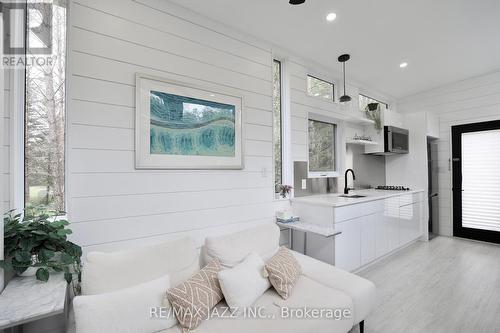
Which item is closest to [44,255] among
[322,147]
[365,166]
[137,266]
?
[137,266]

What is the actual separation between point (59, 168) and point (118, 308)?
1173 mm

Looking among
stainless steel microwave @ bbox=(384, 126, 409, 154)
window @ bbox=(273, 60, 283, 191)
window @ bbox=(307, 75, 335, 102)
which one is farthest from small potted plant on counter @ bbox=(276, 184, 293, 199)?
stainless steel microwave @ bbox=(384, 126, 409, 154)

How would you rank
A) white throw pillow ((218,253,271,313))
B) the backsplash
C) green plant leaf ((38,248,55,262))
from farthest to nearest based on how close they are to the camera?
1. the backsplash
2. white throw pillow ((218,253,271,313))
3. green plant leaf ((38,248,55,262))

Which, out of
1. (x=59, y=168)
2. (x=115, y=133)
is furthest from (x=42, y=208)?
(x=115, y=133)

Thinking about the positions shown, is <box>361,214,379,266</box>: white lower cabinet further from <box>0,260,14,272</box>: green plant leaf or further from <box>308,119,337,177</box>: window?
<box>0,260,14,272</box>: green plant leaf

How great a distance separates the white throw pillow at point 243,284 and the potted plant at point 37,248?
0.97 m

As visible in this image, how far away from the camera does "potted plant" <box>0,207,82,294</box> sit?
1.39 meters

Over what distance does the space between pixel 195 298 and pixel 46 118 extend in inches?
67.8

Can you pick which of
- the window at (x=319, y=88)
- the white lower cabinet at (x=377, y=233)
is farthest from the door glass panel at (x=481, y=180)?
the window at (x=319, y=88)

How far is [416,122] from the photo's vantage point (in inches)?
177

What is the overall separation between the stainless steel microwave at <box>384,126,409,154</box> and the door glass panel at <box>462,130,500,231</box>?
41.8 inches

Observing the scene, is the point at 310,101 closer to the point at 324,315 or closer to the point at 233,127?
the point at 233,127

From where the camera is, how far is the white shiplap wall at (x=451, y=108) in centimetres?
419

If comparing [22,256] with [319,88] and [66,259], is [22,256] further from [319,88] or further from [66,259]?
[319,88]
